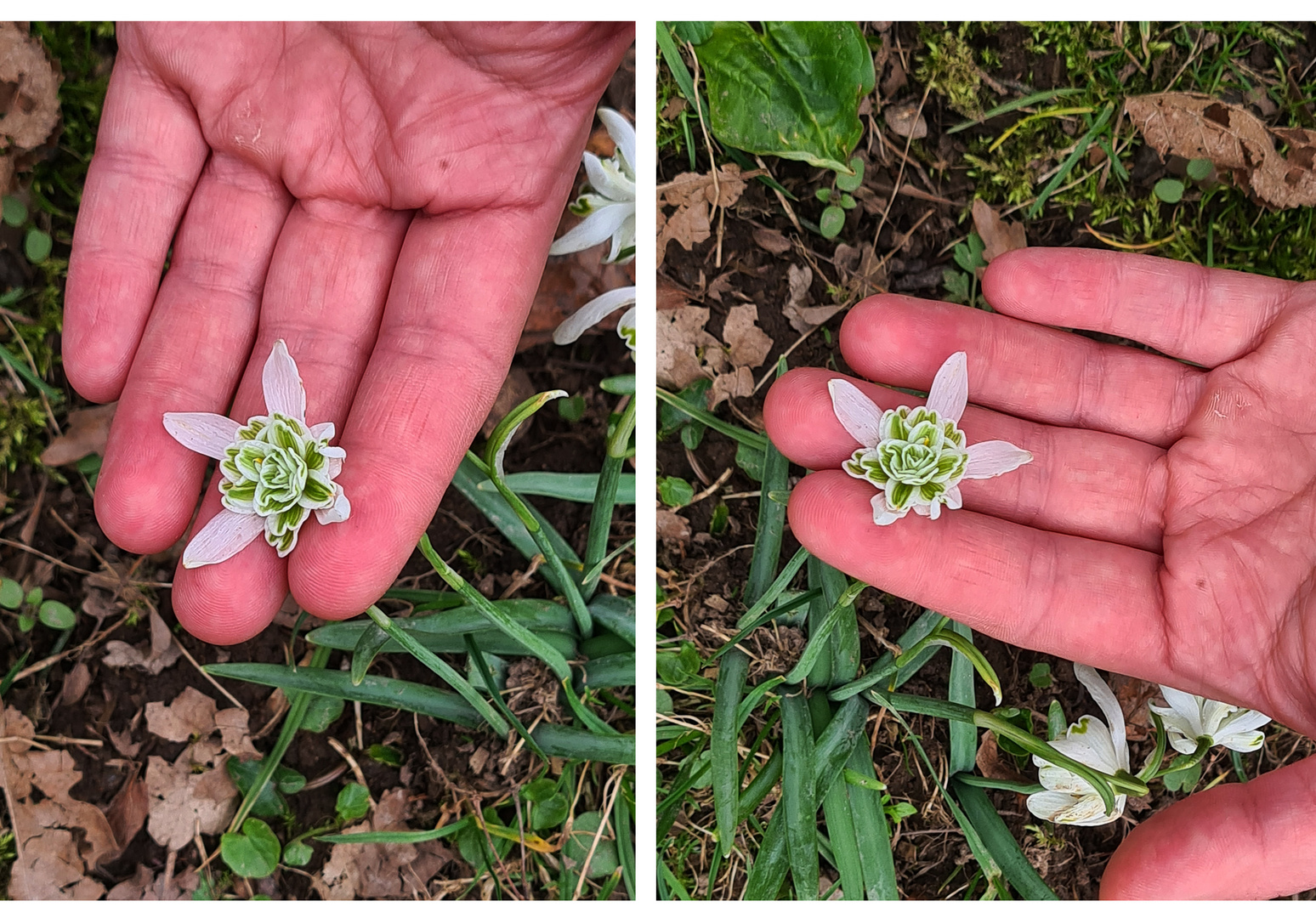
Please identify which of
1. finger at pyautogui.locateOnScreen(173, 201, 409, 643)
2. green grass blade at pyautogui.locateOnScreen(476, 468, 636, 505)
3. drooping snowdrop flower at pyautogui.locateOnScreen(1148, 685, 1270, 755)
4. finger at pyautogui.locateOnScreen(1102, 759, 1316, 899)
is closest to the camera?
finger at pyautogui.locateOnScreen(1102, 759, 1316, 899)

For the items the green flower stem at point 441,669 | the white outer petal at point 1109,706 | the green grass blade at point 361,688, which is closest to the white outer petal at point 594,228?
the green flower stem at point 441,669

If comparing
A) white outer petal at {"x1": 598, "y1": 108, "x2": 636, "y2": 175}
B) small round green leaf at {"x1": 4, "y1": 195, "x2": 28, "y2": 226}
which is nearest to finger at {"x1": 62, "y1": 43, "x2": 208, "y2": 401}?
small round green leaf at {"x1": 4, "y1": 195, "x2": 28, "y2": 226}

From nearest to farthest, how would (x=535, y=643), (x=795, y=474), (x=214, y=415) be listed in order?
(x=214, y=415)
(x=535, y=643)
(x=795, y=474)

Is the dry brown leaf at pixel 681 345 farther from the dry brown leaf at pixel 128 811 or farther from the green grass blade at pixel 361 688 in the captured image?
the dry brown leaf at pixel 128 811

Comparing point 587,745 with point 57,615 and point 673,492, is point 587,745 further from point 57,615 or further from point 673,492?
point 57,615

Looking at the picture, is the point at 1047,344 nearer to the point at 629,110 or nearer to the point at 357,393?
the point at 629,110

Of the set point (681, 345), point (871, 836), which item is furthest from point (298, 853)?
point (681, 345)

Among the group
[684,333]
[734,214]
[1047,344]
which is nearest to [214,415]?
[684,333]

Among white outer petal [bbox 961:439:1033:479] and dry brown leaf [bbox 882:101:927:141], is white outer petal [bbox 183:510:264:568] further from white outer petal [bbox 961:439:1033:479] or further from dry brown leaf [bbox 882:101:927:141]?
dry brown leaf [bbox 882:101:927:141]
